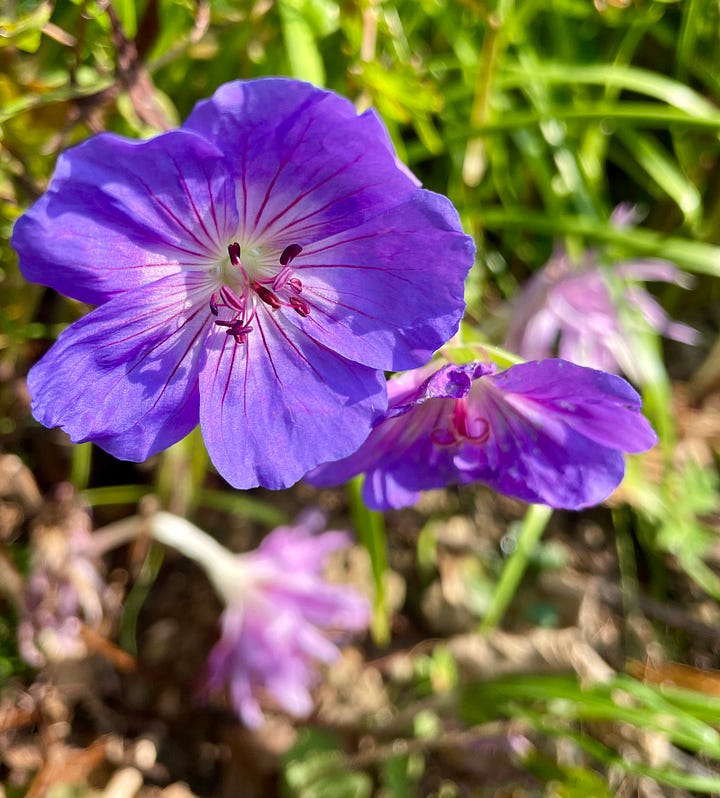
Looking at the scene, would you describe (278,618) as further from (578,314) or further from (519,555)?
(578,314)

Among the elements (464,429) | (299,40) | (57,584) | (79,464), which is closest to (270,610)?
(57,584)

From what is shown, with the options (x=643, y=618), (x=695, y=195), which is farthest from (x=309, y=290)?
(x=643, y=618)

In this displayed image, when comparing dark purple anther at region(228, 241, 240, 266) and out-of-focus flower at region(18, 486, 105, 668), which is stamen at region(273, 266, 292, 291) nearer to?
dark purple anther at region(228, 241, 240, 266)

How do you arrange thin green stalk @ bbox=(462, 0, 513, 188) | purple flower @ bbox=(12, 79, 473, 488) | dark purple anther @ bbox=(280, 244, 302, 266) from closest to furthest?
purple flower @ bbox=(12, 79, 473, 488), dark purple anther @ bbox=(280, 244, 302, 266), thin green stalk @ bbox=(462, 0, 513, 188)

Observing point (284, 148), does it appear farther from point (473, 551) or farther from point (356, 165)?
point (473, 551)

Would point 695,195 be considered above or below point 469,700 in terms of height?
above

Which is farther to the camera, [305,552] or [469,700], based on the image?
[469,700]

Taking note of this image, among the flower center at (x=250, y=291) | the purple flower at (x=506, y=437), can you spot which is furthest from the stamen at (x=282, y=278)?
the purple flower at (x=506, y=437)

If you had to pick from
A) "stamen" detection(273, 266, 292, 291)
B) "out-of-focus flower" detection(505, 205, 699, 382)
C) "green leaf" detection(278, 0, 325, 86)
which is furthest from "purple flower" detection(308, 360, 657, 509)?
"out-of-focus flower" detection(505, 205, 699, 382)
